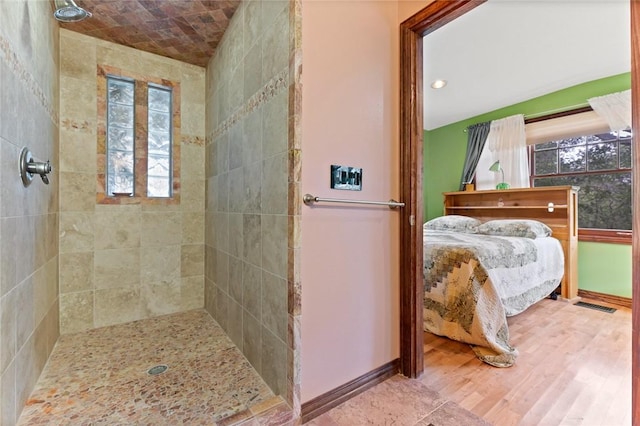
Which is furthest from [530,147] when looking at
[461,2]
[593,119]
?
[461,2]

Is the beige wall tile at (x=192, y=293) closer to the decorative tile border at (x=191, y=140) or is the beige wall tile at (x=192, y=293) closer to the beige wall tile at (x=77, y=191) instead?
the beige wall tile at (x=77, y=191)

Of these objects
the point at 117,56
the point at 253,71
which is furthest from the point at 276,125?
the point at 117,56

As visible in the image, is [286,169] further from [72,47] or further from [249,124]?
[72,47]

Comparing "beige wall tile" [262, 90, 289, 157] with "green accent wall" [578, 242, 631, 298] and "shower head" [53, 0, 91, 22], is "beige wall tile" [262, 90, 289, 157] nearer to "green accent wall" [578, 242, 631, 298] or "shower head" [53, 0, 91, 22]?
"shower head" [53, 0, 91, 22]

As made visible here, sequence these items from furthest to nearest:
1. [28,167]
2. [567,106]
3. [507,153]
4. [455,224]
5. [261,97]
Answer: [507,153], [455,224], [567,106], [261,97], [28,167]

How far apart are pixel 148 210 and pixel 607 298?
463cm

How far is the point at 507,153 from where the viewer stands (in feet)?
12.6

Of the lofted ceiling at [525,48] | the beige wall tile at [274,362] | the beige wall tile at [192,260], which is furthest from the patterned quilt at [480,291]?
the beige wall tile at [192,260]

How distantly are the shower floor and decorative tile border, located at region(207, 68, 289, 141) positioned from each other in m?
1.42

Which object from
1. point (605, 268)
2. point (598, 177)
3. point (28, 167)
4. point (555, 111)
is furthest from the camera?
point (555, 111)

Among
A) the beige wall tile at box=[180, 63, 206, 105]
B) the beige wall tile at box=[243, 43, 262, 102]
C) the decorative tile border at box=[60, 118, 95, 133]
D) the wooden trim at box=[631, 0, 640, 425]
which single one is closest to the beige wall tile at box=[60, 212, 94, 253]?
the decorative tile border at box=[60, 118, 95, 133]

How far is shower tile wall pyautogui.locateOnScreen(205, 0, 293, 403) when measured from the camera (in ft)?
4.18

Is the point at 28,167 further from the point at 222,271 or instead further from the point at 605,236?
the point at 605,236

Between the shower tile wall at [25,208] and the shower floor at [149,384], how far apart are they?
111 mm
